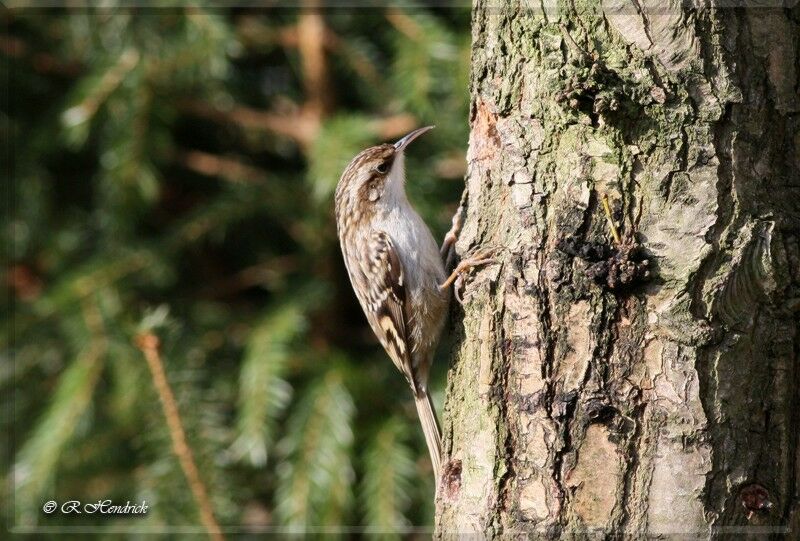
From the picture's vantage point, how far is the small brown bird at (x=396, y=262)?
280 cm

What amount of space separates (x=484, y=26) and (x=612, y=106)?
44cm

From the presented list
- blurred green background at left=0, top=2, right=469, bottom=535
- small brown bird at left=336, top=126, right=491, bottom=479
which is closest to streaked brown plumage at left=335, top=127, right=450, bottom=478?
small brown bird at left=336, top=126, right=491, bottom=479

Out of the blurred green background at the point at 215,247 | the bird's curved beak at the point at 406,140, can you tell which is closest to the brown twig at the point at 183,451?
the blurred green background at the point at 215,247

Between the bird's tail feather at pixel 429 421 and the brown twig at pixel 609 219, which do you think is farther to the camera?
the bird's tail feather at pixel 429 421

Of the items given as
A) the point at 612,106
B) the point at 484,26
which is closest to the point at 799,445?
the point at 612,106

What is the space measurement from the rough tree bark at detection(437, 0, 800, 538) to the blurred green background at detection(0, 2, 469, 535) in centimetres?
138

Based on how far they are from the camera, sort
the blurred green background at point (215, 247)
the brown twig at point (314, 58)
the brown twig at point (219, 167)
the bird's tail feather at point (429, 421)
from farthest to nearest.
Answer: the brown twig at point (219, 167) → the brown twig at point (314, 58) → the blurred green background at point (215, 247) → the bird's tail feather at point (429, 421)

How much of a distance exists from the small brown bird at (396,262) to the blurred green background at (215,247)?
151 mm

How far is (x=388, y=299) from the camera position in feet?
9.80

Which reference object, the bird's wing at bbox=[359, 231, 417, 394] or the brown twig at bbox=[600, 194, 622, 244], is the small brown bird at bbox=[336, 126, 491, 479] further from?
the brown twig at bbox=[600, 194, 622, 244]

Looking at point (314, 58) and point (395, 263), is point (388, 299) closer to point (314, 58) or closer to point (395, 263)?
point (395, 263)

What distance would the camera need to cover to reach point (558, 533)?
1.69 m

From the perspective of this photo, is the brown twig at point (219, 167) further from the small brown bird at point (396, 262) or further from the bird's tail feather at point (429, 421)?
the bird's tail feather at point (429, 421)

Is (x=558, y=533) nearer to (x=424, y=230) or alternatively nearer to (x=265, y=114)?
(x=424, y=230)
